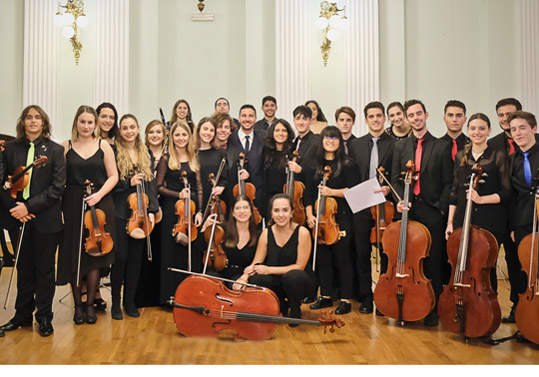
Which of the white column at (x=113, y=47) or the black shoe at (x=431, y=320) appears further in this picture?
the white column at (x=113, y=47)

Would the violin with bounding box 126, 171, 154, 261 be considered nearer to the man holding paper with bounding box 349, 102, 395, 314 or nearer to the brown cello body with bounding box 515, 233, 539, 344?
the man holding paper with bounding box 349, 102, 395, 314

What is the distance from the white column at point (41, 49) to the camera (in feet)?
20.9

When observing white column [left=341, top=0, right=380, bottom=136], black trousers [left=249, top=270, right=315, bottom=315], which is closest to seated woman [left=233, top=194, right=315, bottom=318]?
black trousers [left=249, top=270, right=315, bottom=315]

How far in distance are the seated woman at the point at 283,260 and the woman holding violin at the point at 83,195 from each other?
0.86 meters

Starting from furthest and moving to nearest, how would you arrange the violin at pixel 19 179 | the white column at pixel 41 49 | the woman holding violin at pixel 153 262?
the white column at pixel 41 49 < the woman holding violin at pixel 153 262 < the violin at pixel 19 179

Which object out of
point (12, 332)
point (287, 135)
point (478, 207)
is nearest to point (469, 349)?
point (478, 207)

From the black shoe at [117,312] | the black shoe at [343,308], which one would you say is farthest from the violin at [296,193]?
the black shoe at [117,312]

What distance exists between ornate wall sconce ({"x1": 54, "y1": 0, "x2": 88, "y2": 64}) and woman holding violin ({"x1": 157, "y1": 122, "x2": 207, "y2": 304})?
291cm

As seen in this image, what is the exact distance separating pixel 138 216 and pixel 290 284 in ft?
3.25

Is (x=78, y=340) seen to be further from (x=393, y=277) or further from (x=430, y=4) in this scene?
Answer: (x=430, y=4)

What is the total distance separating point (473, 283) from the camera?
2.92 meters

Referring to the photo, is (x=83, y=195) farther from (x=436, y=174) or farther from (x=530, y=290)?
(x=530, y=290)

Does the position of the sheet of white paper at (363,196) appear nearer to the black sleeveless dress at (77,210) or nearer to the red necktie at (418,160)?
the red necktie at (418,160)

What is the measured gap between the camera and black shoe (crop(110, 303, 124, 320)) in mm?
3504
